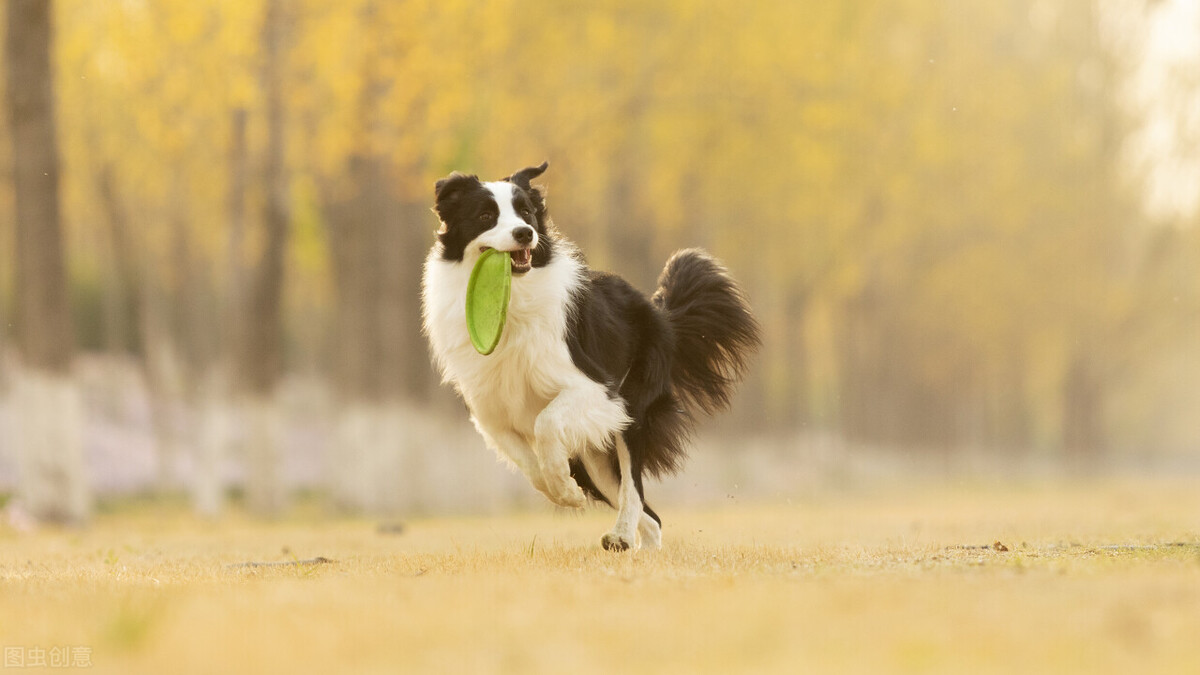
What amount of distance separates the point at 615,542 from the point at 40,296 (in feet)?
35.0

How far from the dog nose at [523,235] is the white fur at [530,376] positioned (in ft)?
0.21

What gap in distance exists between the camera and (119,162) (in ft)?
84.9

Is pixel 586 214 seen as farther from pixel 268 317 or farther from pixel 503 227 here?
pixel 503 227

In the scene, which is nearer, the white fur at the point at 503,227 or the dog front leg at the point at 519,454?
the white fur at the point at 503,227

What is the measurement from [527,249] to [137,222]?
21752 mm

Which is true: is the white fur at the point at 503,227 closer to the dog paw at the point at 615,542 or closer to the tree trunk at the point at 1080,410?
the dog paw at the point at 615,542

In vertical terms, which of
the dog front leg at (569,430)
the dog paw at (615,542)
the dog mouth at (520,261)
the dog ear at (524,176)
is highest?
the dog ear at (524,176)

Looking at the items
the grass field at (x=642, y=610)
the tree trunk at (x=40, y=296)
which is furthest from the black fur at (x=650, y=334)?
the tree trunk at (x=40, y=296)

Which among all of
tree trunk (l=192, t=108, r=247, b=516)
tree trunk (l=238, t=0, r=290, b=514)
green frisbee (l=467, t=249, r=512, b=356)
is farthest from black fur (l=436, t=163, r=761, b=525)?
tree trunk (l=192, t=108, r=247, b=516)

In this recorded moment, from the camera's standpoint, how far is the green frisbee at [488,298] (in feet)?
28.5

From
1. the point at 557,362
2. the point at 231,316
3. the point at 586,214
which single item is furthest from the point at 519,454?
the point at 586,214

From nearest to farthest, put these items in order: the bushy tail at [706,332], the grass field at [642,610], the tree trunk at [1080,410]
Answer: the grass field at [642,610], the bushy tail at [706,332], the tree trunk at [1080,410]

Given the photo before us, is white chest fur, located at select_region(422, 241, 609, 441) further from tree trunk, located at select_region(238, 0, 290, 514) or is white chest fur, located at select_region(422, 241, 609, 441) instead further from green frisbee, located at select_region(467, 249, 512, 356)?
tree trunk, located at select_region(238, 0, 290, 514)

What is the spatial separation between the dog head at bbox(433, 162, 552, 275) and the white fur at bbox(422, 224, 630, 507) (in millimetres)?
13
